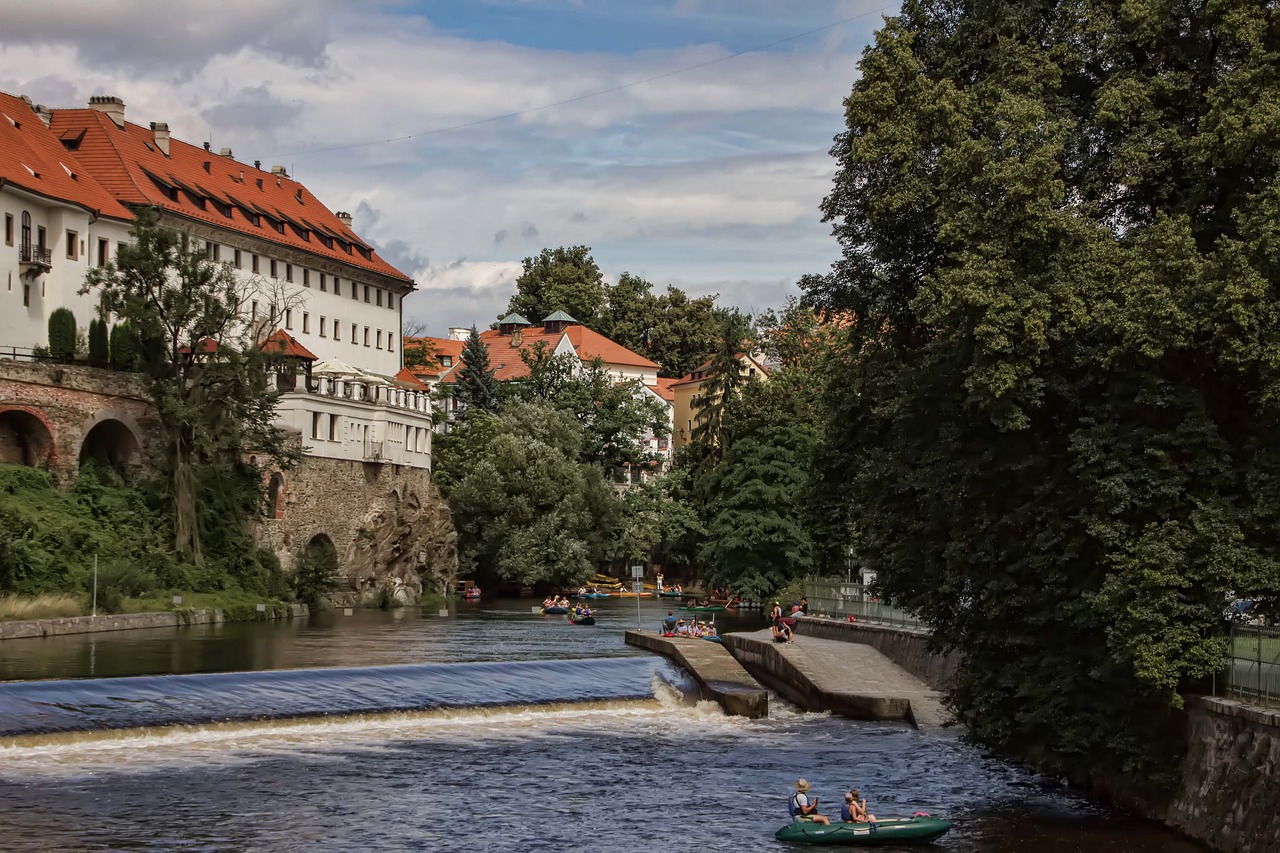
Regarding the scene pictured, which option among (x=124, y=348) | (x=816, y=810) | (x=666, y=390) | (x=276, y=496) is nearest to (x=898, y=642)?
(x=816, y=810)

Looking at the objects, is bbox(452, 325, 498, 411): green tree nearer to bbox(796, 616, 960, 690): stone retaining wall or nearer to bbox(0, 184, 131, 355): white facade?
bbox(0, 184, 131, 355): white facade

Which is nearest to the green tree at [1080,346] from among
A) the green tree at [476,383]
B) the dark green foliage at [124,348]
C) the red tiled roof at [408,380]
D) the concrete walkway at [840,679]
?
the concrete walkway at [840,679]

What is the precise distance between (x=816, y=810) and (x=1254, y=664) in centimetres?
622

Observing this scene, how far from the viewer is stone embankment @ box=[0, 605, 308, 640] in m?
46.2

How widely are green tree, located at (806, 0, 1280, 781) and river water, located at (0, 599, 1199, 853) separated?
2.47m

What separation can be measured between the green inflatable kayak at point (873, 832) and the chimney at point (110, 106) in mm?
72909

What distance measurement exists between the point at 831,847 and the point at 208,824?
8.60 metres

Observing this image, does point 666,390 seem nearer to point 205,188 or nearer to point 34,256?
point 205,188

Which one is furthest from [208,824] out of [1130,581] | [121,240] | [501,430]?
[501,430]

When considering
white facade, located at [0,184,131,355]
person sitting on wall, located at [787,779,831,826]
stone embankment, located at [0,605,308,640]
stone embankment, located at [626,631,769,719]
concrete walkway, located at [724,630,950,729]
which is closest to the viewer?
person sitting on wall, located at [787,779,831,826]

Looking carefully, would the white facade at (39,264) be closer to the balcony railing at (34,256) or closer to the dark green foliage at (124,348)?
the balcony railing at (34,256)

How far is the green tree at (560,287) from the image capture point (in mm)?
144000

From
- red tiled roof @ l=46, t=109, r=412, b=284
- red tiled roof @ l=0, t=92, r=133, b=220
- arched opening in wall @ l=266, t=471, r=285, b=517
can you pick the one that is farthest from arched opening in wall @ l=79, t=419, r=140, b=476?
red tiled roof @ l=46, t=109, r=412, b=284

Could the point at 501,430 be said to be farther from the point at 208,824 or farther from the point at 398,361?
the point at 208,824
